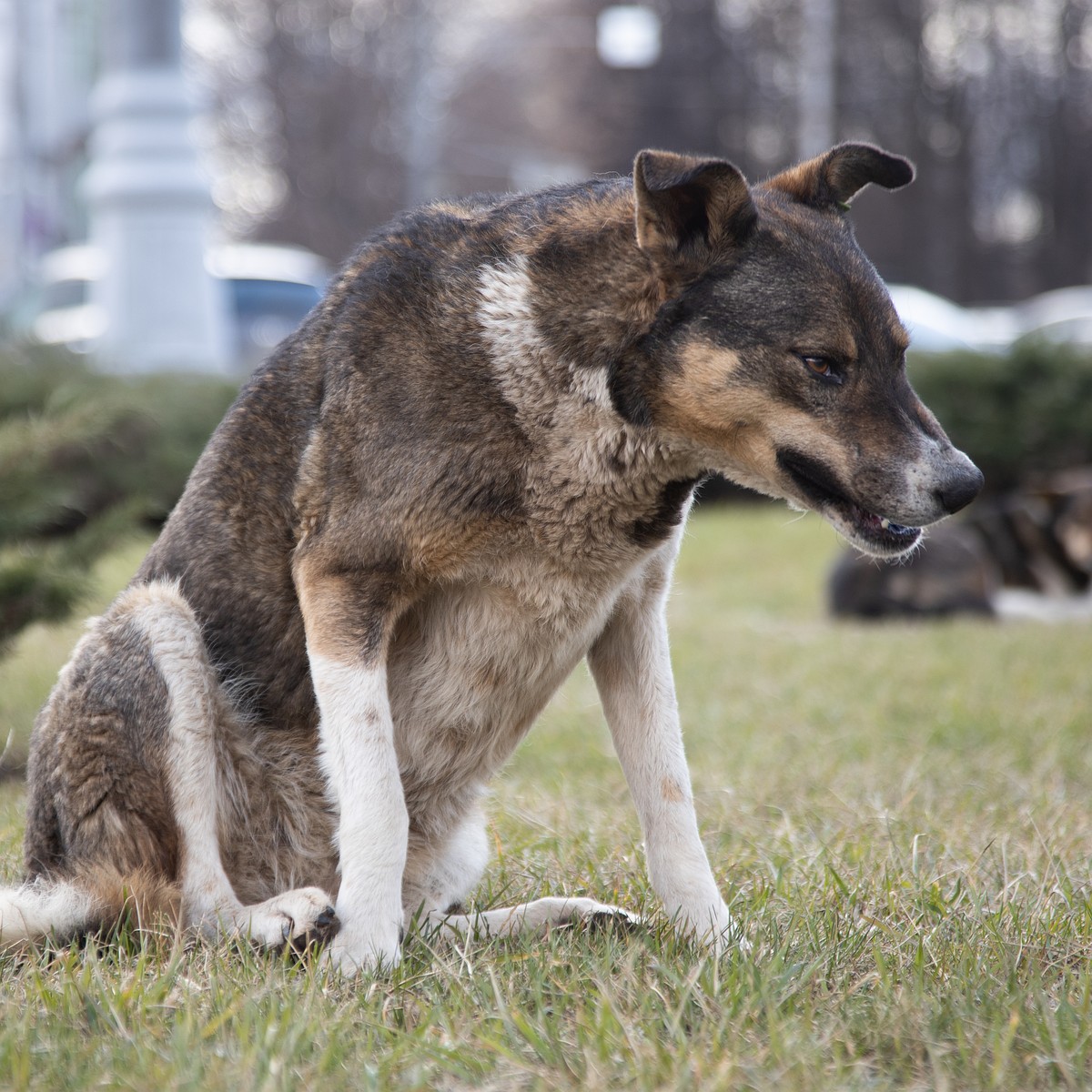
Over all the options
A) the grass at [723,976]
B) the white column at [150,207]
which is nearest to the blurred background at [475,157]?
the white column at [150,207]

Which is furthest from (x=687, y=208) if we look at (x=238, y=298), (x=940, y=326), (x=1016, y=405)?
(x=940, y=326)

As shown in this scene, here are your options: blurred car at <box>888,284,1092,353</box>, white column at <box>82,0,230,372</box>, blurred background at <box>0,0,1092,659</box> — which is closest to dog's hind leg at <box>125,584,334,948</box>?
blurred background at <box>0,0,1092,659</box>

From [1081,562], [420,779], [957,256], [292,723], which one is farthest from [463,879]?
[957,256]

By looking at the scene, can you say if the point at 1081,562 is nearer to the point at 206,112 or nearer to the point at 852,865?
the point at 852,865

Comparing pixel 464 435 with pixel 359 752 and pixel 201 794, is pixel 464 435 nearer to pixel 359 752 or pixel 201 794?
pixel 359 752

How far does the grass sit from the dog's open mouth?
87cm

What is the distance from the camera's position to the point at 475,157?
39.6 meters

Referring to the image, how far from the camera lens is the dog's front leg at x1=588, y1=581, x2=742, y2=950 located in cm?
320

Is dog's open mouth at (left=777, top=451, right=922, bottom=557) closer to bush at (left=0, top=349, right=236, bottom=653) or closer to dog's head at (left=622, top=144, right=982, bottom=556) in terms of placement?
dog's head at (left=622, top=144, right=982, bottom=556)

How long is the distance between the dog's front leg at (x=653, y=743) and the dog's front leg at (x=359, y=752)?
2.02 ft

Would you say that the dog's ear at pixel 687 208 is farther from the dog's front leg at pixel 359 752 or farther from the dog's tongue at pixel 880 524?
the dog's front leg at pixel 359 752

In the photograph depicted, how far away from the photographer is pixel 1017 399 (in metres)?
13.3

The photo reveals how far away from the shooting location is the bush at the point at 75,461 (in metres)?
5.45

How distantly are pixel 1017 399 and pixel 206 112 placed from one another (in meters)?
25.7
